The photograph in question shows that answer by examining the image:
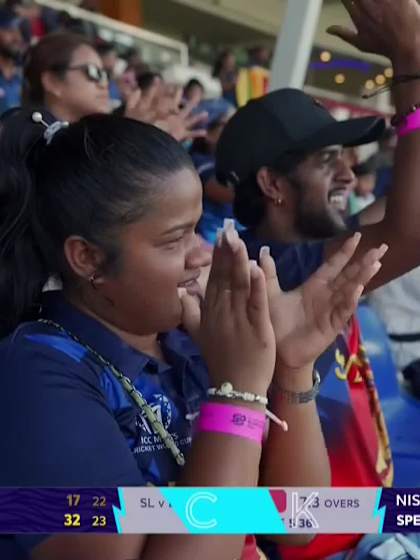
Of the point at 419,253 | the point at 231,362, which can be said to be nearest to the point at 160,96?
the point at 419,253

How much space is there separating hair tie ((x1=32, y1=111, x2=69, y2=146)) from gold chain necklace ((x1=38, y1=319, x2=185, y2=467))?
31cm

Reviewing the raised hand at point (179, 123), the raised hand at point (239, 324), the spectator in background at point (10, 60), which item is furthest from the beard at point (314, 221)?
the spectator in background at point (10, 60)

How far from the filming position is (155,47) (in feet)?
35.8

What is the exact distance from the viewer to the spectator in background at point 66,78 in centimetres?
294

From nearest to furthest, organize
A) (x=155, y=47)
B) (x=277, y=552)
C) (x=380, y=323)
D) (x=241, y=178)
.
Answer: (x=277, y=552), (x=241, y=178), (x=380, y=323), (x=155, y=47)

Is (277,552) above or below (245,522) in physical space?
below

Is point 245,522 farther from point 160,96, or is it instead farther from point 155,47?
point 155,47

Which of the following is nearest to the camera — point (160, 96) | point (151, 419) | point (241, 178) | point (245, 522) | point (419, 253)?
point (245, 522)

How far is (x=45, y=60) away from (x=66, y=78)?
14 cm

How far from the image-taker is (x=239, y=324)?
1002 millimetres

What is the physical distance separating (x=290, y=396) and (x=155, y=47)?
33.4 feet

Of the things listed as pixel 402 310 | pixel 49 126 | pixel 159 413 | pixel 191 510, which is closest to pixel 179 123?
pixel 402 310

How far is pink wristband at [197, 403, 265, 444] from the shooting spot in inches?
38.9

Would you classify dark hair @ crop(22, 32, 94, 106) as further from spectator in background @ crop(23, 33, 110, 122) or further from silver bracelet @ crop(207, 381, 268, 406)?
silver bracelet @ crop(207, 381, 268, 406)
